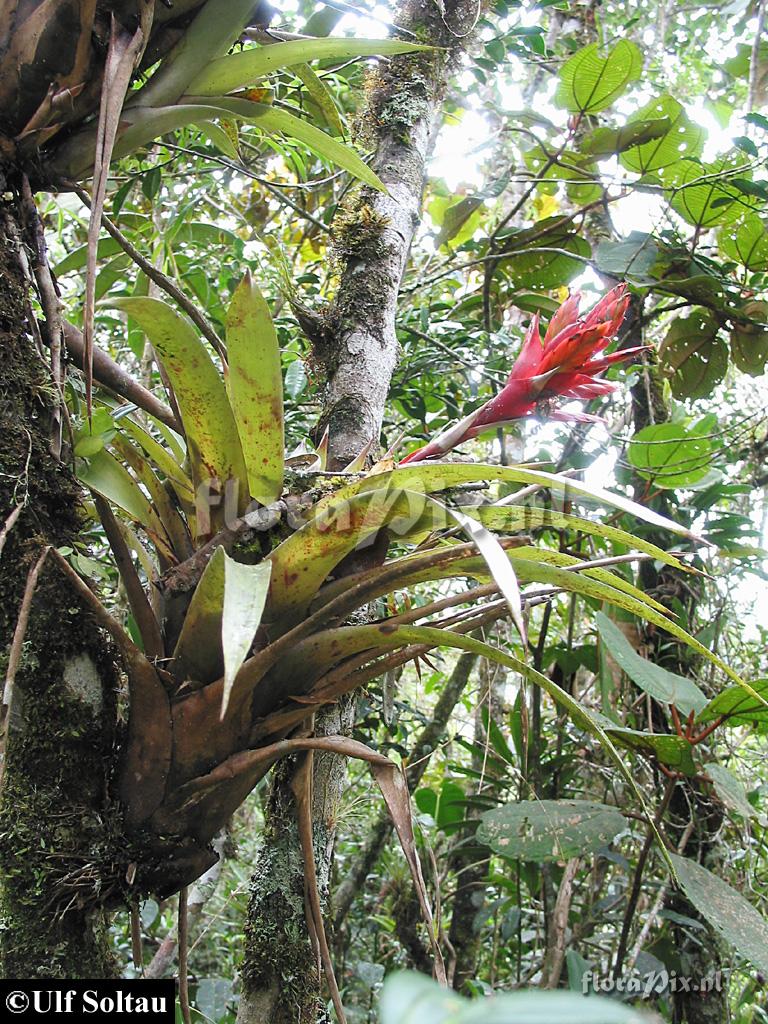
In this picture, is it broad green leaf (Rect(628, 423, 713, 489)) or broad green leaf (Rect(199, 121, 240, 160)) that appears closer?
broad green leaf (Rect(199, 121, 240, 160))

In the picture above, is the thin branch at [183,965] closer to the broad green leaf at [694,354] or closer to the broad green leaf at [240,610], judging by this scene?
the broad green leaf at [240,610]

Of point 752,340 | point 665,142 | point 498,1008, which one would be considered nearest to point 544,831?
point 498,1008

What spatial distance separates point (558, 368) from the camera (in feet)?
2.40

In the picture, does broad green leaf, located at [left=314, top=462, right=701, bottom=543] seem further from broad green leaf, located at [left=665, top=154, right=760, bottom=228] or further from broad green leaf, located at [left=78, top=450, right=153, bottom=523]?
broad green leaf, located at [left=665, top=154, right=760, bottom=228]

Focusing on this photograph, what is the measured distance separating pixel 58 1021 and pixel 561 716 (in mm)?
1440

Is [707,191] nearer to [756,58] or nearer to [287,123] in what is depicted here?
[756,58]

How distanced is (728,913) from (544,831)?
0.87 feet

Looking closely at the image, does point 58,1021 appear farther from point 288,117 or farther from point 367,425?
point 288,117

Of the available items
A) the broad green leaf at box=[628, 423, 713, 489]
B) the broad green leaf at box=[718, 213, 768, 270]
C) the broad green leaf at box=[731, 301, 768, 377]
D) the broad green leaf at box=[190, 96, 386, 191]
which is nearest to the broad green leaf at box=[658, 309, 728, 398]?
the broad green leaf at box=[731, 301, 768, 377]

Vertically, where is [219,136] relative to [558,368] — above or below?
above

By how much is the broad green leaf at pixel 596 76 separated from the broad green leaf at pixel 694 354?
503 millimetres

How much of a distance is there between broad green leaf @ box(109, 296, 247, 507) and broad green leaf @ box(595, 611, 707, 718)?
692mm

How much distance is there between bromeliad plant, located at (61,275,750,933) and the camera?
0.64 metres

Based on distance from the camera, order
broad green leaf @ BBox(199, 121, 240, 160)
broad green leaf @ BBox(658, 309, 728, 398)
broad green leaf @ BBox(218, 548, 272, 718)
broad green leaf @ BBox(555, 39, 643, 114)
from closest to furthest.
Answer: broad green leaf @ BBox(218, 548, 272, 718) < broad green leaf @ BBox(199, 121, 240, 160) < broad green leaf @ BBox(555, 39, 643, 114) < broad green leaf @ BBox(658, 309, 728, 398)
